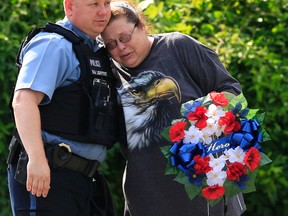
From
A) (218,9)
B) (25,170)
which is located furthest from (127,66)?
(218,9)

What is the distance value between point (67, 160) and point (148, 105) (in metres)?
0.54

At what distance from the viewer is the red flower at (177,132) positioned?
3.82 meters

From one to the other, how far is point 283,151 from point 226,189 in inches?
83.3

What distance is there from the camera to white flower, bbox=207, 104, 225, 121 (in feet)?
12.5

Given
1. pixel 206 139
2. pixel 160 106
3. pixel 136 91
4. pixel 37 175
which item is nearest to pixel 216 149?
pixel 206 139

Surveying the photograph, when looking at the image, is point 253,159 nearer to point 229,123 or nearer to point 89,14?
point 229,123

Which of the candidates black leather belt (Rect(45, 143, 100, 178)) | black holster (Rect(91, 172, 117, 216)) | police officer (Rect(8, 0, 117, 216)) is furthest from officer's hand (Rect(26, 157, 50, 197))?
black holster (Rect(91, 172, 117, 216))

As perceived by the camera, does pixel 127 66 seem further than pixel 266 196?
No

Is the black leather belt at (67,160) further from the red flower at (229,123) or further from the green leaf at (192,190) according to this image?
the red flower at (229,123)

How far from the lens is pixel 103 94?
3957mm

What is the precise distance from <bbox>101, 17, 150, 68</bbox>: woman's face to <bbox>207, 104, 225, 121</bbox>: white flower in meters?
0.53

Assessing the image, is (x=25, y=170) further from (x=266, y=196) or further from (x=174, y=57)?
(x=266, y=196)

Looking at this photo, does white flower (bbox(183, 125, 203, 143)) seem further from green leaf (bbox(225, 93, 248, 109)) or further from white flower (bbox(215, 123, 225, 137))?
green leaf (bbox(225, 93, 248, 109))

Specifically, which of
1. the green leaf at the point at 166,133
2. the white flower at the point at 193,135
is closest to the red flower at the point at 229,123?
the white flower at the point at 193,135
